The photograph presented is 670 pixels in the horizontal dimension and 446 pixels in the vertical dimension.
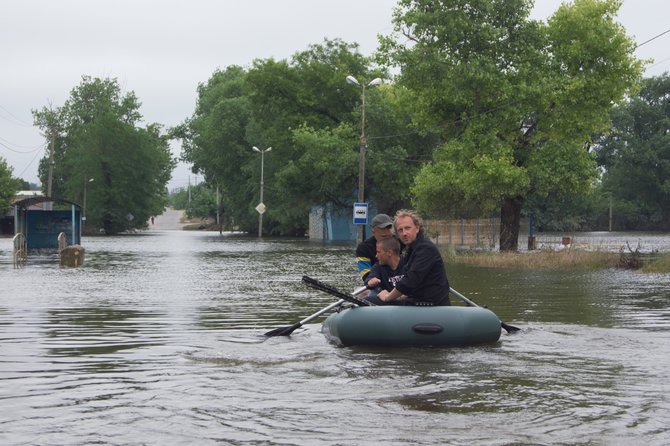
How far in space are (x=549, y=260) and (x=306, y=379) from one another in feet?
77.9

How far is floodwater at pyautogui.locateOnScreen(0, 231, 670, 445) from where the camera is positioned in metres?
7.25

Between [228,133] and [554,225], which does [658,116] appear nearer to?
[554,225]

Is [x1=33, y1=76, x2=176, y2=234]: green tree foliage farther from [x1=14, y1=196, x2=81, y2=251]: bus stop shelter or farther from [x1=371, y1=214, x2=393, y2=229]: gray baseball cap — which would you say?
[x1=371, y1=214, x2=393, y2=229]: gray baseball cap

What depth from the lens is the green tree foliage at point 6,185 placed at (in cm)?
9081

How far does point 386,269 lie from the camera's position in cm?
1273

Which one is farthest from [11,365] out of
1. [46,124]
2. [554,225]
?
[46,124]

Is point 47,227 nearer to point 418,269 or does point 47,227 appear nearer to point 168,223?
point 418,269

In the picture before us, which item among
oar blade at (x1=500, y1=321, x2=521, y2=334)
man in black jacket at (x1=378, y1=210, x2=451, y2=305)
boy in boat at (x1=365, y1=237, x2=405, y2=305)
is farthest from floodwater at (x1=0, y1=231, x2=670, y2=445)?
boy in boat at (x1=365, y1=237, x2=405, y2=305)

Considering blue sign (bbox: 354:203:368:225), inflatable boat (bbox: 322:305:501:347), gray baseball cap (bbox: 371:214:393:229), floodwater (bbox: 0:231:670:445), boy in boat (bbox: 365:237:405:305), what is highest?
blue sign (bbox: 354:203:368:225)

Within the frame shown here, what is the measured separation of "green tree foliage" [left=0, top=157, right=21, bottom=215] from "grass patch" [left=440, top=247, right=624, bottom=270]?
211ft

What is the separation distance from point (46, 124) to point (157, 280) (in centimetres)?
10078

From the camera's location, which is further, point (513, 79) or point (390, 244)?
point (513, 79)

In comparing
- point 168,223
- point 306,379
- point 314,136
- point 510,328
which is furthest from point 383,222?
point 168,223

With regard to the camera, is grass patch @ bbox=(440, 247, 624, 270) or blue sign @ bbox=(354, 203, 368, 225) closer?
grass patch @ bbox=(440, 247, 624, 270)
